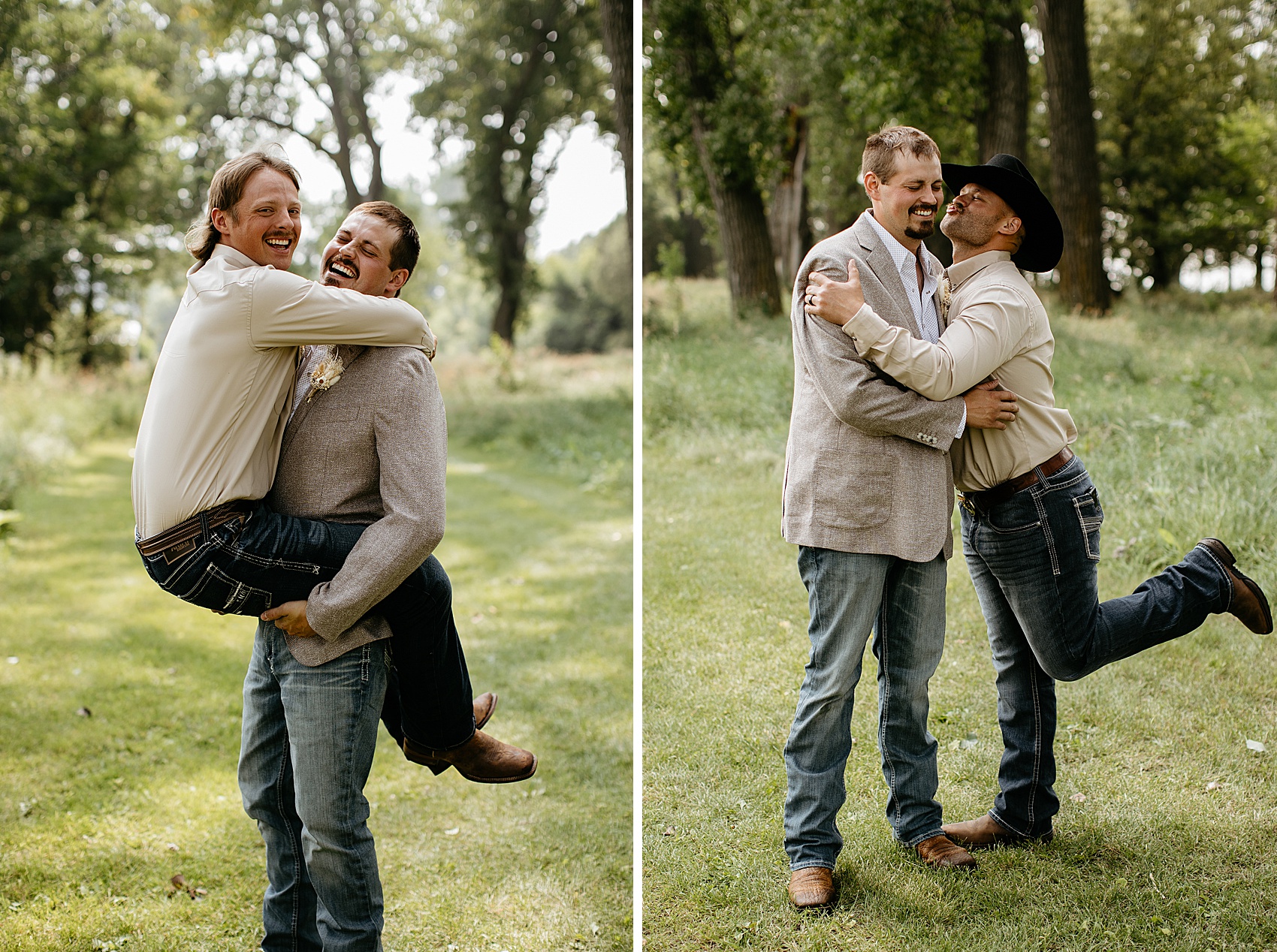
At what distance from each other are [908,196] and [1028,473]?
2.63 ft

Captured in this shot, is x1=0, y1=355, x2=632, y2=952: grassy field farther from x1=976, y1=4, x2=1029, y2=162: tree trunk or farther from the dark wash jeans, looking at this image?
x1=976, y1=4, x2=1029, y2=162: tree trunk

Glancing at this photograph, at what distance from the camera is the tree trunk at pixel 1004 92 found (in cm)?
779

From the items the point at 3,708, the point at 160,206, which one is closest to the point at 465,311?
the point at 160,206

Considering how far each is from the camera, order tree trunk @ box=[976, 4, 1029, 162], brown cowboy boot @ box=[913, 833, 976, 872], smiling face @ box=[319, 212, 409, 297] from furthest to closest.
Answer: tree trunk @ box=[976, 4, 1029, 162] < brown cowboy boot @ box=[913, 833, 976, 872] < smiling face @ box=[319, 212, 409, 297]

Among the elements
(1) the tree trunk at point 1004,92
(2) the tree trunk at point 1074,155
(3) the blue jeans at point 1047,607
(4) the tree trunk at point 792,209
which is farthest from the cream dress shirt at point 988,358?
(4) the tree trunk at point 792,209

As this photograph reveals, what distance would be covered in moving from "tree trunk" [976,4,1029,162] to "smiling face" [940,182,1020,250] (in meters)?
5.65

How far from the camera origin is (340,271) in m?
2.28

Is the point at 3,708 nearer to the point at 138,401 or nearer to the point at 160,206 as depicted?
the point at 138,401

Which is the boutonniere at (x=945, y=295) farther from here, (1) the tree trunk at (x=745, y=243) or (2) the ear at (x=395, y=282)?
(1) the tree trunk at (x=745, y=243)

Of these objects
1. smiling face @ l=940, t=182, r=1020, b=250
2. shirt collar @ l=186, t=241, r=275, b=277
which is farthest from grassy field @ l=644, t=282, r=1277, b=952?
shirt collar @ l=186, t=241, r=275, b=277

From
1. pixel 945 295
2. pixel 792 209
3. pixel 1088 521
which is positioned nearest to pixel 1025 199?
pixel 945 295

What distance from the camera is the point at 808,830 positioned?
8.85ft

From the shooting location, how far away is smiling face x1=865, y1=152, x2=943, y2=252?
2492 millimetres

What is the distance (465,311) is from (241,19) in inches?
738
